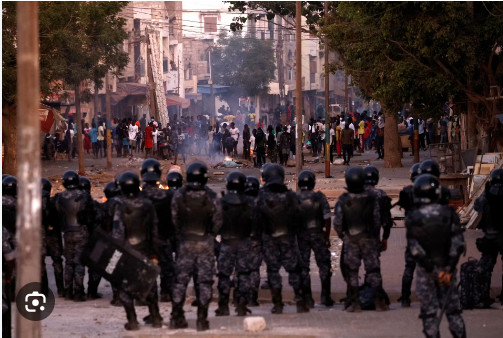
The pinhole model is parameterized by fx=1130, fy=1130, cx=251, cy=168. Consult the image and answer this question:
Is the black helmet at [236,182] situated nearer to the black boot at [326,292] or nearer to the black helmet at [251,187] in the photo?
the black helmet at [251,187]

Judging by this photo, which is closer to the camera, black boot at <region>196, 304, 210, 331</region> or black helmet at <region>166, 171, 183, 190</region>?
black boot at <region>196, 304, 210, 331</region>

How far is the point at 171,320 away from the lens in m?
12.2

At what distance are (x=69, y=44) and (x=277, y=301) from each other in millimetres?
24969

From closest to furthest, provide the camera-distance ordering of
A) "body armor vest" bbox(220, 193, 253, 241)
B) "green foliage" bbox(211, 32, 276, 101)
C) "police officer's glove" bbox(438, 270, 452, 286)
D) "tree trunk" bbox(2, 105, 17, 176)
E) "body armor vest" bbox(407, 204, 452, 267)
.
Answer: "police officer's glove" bbox(438, 270, 452, 286), "body armor vest" bbox(407, 204, 452, 267), "body armor vest" bbox(220, 193, 253, 241), "tree trunk" bbox(2, 105, 17, 176), "green foliage" bbox(211, 32, 276, 101)

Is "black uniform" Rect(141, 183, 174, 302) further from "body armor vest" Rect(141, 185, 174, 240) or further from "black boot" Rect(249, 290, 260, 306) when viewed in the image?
"black boot" Rect(249, 290, 260, 306)

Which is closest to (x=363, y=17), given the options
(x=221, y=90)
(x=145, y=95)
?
(x=145, y=95)

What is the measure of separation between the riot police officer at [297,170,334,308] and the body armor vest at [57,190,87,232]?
2777 millimetres

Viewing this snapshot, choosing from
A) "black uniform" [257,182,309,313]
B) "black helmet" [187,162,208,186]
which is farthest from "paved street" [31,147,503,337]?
"black helmet" [187,162,208,186]

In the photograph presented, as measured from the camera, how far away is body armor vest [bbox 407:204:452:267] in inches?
404

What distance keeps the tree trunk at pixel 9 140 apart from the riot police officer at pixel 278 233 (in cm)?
2129

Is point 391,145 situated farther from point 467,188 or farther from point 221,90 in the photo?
point 221,90

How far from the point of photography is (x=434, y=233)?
10.3 metres

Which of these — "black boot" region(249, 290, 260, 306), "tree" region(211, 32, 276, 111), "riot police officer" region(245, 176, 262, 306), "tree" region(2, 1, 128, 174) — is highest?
"tree" region(211, 32, 276, 111)

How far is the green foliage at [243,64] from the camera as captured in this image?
88250 mm
